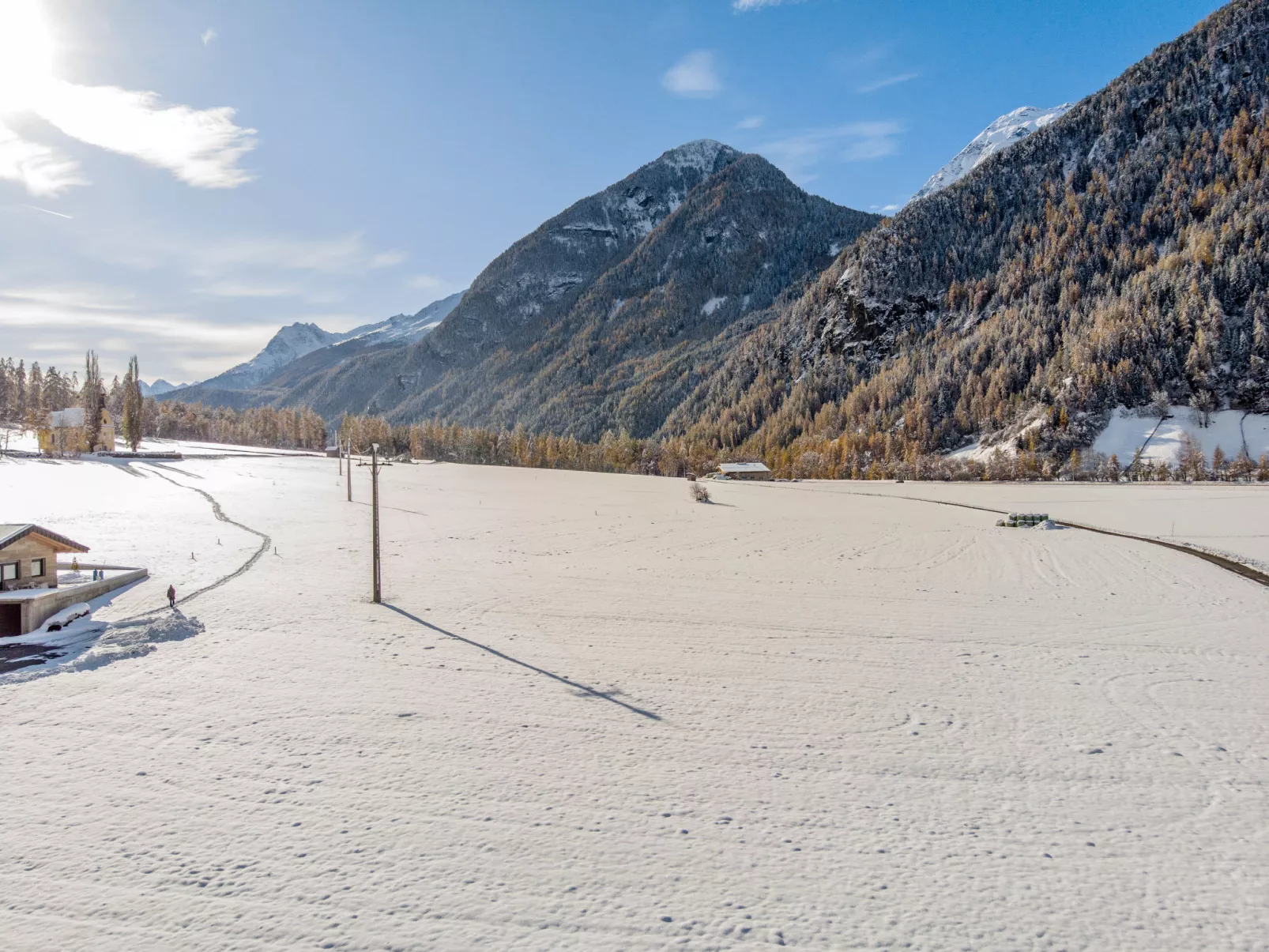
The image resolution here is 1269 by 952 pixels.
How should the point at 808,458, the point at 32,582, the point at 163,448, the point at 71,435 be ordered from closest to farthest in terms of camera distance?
the point at 32,582 < the point at 71,435 < the point at 163,448 < the point at 808,458

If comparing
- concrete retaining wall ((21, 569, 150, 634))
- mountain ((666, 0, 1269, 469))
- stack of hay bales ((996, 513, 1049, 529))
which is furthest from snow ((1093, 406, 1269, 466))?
concrete retaining wall ((21, 569, 150, 634))

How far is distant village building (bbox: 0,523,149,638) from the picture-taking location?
18562mm

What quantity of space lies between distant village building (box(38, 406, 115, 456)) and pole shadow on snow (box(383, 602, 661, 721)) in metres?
110

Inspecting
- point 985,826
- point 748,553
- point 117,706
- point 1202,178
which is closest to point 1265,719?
point 985,826

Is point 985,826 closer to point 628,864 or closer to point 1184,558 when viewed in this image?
point 628,864

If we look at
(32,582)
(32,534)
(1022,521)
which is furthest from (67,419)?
(1022,521)

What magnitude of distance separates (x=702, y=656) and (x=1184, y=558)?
1328 inches

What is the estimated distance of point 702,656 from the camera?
53.9ft

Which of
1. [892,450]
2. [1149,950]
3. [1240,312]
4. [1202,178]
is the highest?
[1202,178]

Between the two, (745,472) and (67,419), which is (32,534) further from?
(745,472)

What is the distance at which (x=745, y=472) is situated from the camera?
124812mm

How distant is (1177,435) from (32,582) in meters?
168

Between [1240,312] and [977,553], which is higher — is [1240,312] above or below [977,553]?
above

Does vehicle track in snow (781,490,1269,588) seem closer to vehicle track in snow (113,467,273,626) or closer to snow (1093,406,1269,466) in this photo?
vehicle track in snow (113,467,273,626)
